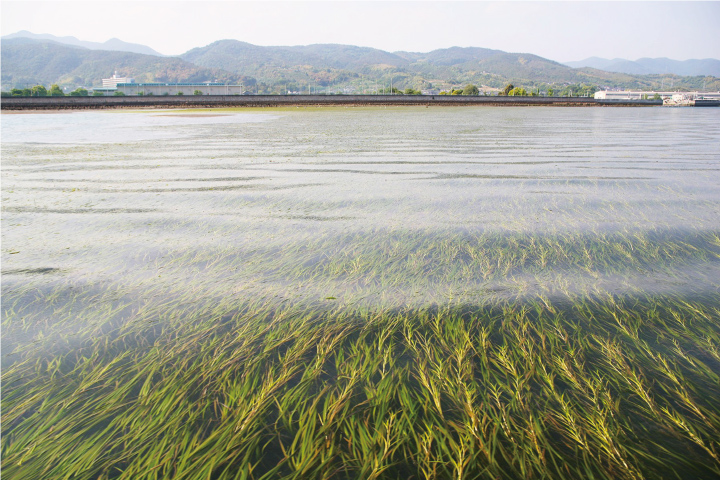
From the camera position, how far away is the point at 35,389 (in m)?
1.88

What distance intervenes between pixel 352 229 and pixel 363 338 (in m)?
2.19

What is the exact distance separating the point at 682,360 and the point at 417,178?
527 cm

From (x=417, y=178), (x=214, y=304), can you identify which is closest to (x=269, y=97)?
(x=417, y=178)

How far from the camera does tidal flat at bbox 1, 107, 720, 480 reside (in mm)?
1511

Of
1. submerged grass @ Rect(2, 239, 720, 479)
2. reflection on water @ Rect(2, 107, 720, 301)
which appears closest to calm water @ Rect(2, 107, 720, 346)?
reflection on water @ Rect(2, 107, 720, 301)

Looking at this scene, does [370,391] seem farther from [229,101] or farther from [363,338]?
[229,101]

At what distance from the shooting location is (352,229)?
4.35 metres

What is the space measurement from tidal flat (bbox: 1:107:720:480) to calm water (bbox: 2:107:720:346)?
0.11 ft

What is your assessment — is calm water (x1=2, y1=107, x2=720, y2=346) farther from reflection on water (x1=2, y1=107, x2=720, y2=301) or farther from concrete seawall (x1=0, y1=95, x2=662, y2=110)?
concrete seawall (x1=0, y1=95, x2=662, y2=110)

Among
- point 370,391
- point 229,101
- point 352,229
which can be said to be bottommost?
point 370,391

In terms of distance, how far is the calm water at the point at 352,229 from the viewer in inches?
118

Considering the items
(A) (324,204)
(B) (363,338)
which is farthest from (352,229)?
(B) (363,338)

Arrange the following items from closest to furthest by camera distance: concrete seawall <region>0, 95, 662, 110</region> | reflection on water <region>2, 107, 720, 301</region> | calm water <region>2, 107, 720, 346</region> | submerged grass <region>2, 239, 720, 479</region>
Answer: submerged grass <region>2, 239, 720, 479</region>, calm water <region>2, 107, 720, 346</region>, reflection on water <region>2, 107, 720, 301</region>, concrete seawall <region>0, 95, 662, 110</region>

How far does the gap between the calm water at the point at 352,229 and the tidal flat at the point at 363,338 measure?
1.4 inches
